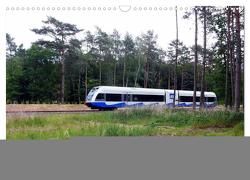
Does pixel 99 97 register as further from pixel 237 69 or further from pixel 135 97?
pixel 237 69

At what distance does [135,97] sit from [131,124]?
0.54m

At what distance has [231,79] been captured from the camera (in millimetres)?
7633

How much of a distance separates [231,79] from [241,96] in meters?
0.37

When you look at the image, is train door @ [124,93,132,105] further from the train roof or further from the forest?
the forest

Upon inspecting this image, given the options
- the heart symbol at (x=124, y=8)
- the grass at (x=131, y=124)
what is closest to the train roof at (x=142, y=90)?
the grass at (x=131, y=124)

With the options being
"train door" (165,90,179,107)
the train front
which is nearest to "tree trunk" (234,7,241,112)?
"train door" (165,90,179,107)

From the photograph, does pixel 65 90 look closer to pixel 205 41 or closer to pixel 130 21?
pixel 130 21

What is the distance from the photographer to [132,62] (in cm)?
768

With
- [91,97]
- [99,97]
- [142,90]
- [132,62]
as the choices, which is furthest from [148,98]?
[91,97]

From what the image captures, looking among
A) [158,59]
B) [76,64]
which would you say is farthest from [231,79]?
[76,64]

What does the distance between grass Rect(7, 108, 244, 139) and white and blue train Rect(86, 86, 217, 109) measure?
0.50 feet

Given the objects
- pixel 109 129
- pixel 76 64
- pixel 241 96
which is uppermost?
pixel 76 64

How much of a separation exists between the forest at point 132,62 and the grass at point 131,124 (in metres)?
0.33

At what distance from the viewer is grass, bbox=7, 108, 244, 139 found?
7.40 m
